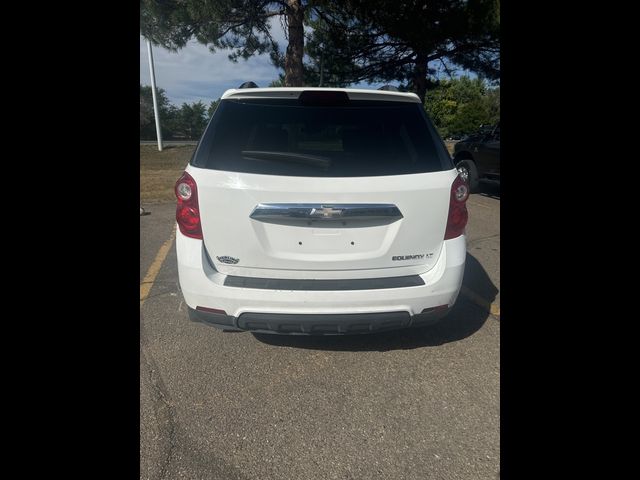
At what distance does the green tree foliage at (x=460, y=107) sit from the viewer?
32.6 meters

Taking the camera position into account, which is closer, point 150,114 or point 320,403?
point 320,403

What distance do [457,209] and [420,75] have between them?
14.2 m

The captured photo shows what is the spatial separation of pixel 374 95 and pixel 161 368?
7.13 feet

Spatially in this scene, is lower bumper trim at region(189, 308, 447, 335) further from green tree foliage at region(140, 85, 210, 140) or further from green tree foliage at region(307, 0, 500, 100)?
green tree foliage at region(140, 85, 210, 140)

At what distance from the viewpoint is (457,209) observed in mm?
1916

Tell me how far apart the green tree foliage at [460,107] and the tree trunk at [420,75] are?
17.3 meters

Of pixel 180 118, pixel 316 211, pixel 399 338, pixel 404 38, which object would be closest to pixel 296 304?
pixel 316 211

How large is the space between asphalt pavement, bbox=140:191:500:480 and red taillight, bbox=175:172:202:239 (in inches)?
37.4

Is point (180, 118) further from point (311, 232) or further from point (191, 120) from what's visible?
point (311, 232)

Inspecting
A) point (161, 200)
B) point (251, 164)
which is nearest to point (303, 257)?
point (251, 164)

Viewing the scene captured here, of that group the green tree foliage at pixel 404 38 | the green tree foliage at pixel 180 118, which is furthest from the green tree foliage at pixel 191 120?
the green tree foliage at pixel 404 38

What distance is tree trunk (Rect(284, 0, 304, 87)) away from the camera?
411 inches

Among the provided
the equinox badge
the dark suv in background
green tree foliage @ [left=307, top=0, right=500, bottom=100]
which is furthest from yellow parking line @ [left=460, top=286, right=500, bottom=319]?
green tree foliage @ [left=307, top=0, right=500, bottom=100]

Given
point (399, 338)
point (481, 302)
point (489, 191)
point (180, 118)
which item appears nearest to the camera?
point (399, 338)
